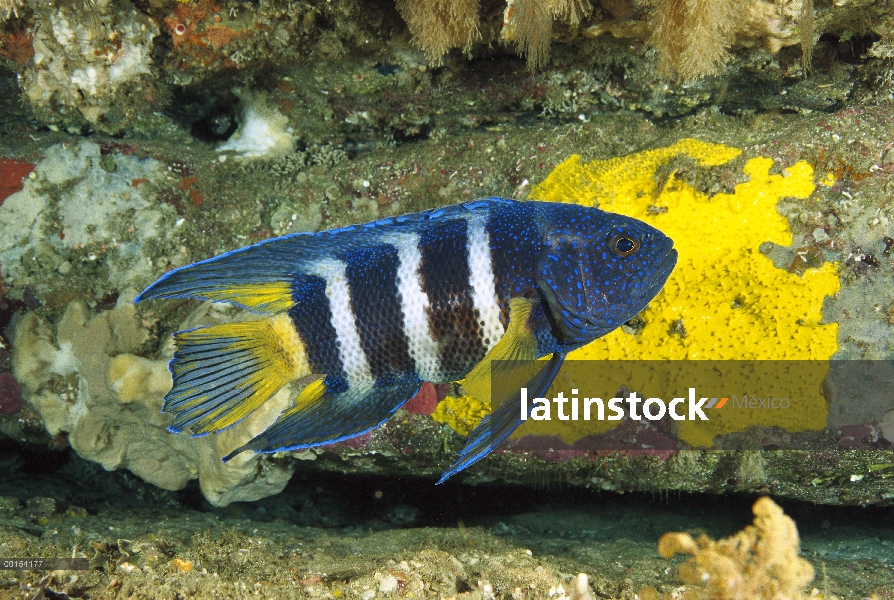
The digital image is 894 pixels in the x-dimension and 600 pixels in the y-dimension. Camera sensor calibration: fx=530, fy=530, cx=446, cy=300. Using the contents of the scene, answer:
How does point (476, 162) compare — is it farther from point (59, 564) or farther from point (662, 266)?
point (59, 564)

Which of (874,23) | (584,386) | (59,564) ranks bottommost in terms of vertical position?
(59,564)

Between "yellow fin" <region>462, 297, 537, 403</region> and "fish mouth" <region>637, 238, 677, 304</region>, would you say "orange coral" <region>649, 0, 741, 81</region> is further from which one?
→ "yellow fin" <region>462, 297, 537, 403</region>

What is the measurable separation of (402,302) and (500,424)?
0.63 meters

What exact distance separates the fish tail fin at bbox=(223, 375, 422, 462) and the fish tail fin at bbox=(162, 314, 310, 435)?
13cm

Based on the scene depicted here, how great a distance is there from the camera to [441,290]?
2.18 m

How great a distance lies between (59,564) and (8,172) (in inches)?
120

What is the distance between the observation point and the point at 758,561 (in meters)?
Answer: 2.21

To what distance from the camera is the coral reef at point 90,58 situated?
11.5ft

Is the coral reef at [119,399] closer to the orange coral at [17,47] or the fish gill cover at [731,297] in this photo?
the orange coral at [17,47]

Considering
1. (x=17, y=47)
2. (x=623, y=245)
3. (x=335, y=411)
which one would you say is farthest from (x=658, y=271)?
(x=17, y=47)

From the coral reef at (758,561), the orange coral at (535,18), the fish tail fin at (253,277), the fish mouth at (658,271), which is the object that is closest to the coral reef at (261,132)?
the orange coral at (535,18)

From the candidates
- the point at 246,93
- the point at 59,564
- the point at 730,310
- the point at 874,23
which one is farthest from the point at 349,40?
the point at 59,564

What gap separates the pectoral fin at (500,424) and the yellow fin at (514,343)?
0.10 metres

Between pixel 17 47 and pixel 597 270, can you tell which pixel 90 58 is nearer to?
pixel 17 47
